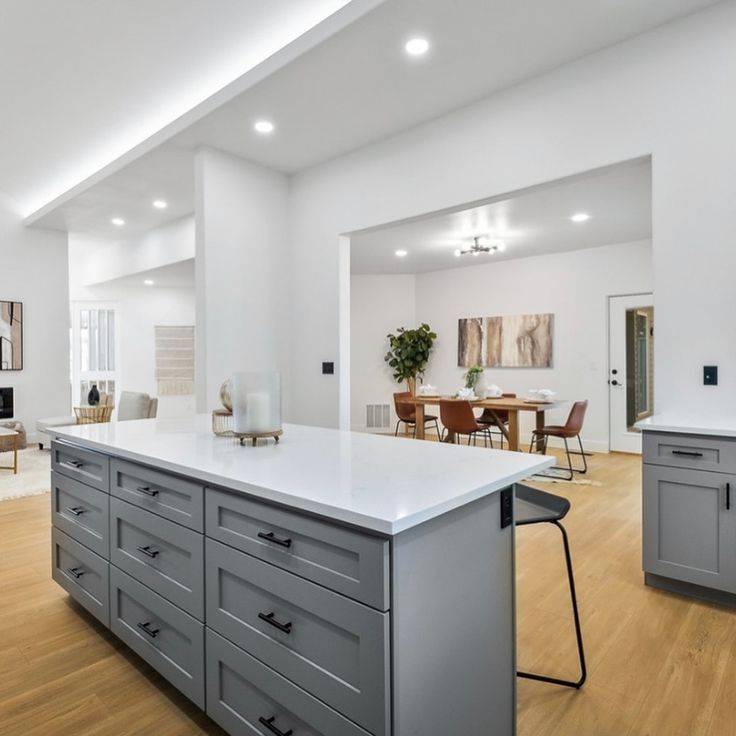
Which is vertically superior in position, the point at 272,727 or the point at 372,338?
the point at 372,338

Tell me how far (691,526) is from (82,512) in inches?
111

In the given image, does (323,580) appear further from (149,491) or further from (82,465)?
(82,465)

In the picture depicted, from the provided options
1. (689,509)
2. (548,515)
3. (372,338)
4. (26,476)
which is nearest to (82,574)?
(548,515)

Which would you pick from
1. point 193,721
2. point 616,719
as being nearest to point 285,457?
point 193,721

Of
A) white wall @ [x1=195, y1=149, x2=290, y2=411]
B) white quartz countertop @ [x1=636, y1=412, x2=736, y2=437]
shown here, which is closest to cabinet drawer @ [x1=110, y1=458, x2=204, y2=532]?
white wall @ [x1=195, y1=149, x2=290, y2=411]

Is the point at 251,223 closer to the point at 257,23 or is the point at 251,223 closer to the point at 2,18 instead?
the point at 257,23

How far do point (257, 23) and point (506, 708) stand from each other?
11.4ft

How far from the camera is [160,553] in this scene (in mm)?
1688

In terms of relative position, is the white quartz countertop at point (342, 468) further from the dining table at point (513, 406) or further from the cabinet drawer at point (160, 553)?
the dining table at point (513, 406)

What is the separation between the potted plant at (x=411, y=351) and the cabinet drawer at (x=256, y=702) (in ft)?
22.1

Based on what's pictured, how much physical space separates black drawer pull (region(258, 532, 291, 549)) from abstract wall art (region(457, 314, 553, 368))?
6.32m

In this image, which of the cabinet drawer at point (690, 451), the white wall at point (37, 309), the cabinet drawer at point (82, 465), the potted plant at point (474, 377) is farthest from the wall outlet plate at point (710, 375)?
the white wall at point (37, 309)

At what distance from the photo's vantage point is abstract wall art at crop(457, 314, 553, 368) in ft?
22.9

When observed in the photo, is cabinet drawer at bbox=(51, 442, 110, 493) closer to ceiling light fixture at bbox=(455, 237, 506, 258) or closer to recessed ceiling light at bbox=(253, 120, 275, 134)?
recessed ceiling light at bbox=(253, 120, 275, 134)
